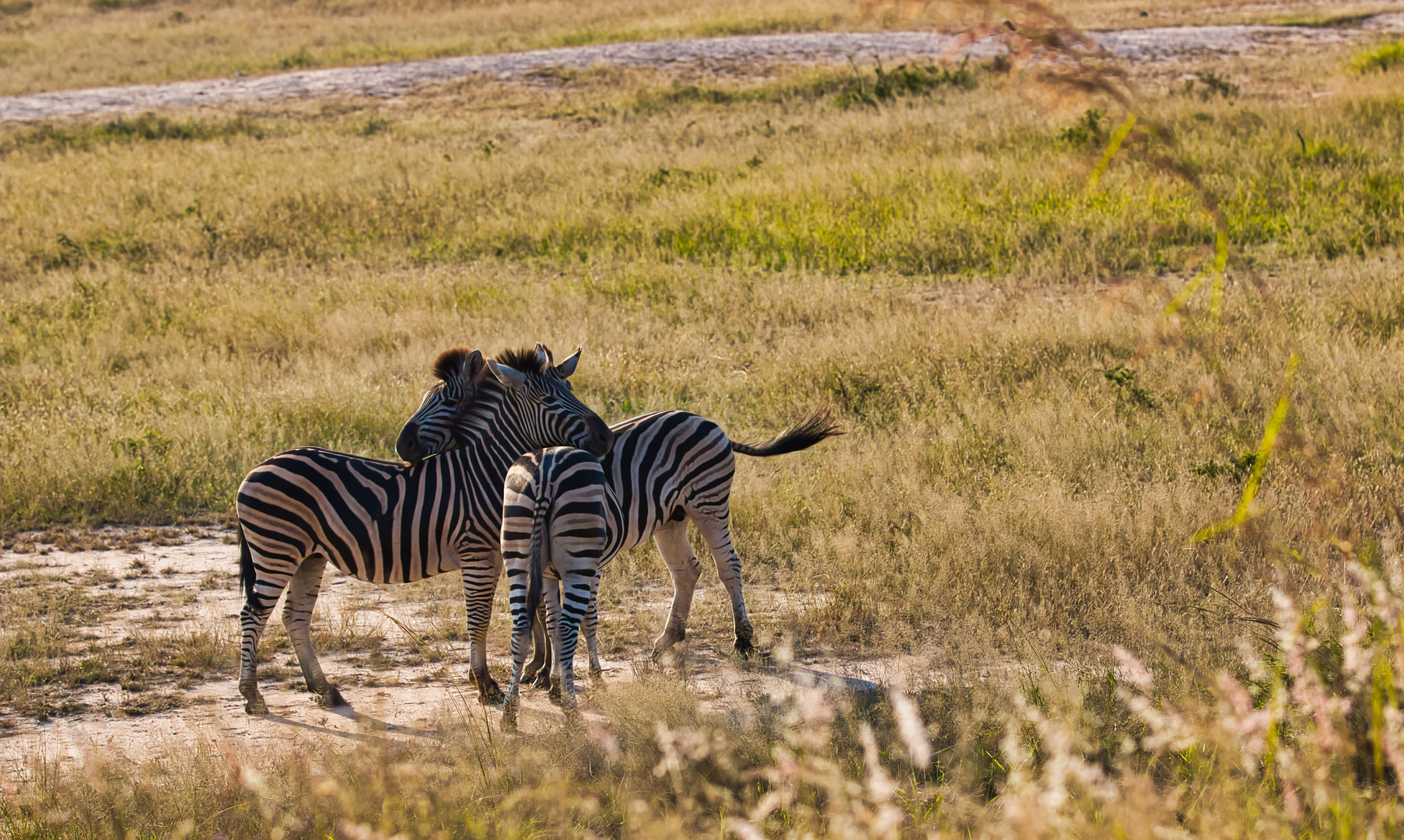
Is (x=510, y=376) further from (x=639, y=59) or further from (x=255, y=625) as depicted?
(x=639, y=59)

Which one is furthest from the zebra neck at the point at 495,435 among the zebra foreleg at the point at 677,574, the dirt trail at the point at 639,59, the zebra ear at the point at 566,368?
the dirt trail at the point at 639,59

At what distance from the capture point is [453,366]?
239 inches

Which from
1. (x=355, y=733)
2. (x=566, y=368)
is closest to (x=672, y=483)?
(x=566, y=368)

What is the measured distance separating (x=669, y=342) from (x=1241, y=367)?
5694 mm

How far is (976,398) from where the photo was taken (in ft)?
31.4

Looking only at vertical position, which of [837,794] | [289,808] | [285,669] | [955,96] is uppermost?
[955,96]

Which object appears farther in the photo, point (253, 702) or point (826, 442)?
point (826, 442)

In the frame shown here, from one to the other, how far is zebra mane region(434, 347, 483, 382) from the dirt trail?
2457cm

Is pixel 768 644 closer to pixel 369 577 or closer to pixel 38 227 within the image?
pixel 369 577

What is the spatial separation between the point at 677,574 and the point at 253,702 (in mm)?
2407

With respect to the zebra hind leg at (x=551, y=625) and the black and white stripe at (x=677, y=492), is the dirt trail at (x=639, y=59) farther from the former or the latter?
the zebra hind leg at (x=551, y=625)

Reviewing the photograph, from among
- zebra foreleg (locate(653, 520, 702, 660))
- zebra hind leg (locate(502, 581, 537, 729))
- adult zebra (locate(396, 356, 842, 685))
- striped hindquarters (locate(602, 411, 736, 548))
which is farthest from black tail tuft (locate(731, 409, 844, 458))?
zebra hind leg (locate(502, 581, 537, 729))

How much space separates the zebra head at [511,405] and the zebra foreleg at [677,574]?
35.6 inches

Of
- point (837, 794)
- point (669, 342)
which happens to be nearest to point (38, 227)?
point (669, 342)
